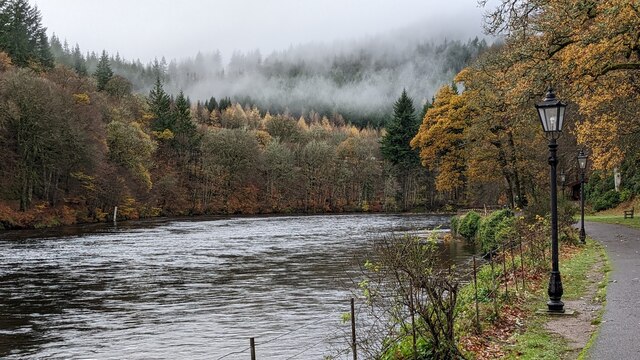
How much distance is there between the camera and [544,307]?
11.8 metres

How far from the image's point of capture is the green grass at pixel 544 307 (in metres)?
8.51

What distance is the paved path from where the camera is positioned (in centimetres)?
812

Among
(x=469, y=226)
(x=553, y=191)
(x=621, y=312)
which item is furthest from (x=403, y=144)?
(x=621, y=312)

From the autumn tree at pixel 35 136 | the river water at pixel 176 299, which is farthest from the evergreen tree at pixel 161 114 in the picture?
the river water at pixel 176 299

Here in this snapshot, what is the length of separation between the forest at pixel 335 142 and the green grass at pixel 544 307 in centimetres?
530

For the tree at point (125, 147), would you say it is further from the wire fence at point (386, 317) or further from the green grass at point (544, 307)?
the green grass at point (544, 307)

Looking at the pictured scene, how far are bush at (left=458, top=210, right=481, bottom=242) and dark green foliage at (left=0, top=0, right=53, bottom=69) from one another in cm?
6282

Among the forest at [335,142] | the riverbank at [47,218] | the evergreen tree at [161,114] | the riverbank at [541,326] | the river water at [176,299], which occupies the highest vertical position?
the evergreen tree at [161,114]

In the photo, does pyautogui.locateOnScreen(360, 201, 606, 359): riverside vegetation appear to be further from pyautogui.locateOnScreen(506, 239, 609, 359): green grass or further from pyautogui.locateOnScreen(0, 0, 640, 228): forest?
pyautogui.locateOnScreen(0, 0, 640, 228): forest

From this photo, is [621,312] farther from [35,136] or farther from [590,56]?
[35,136]

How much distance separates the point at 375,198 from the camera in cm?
10156

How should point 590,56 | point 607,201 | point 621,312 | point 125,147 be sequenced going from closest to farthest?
point 621,312 < point 590,56 < point 607,201 < point 125,147

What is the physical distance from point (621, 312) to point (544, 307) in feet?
5.19

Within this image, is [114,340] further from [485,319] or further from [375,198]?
[375,198]
